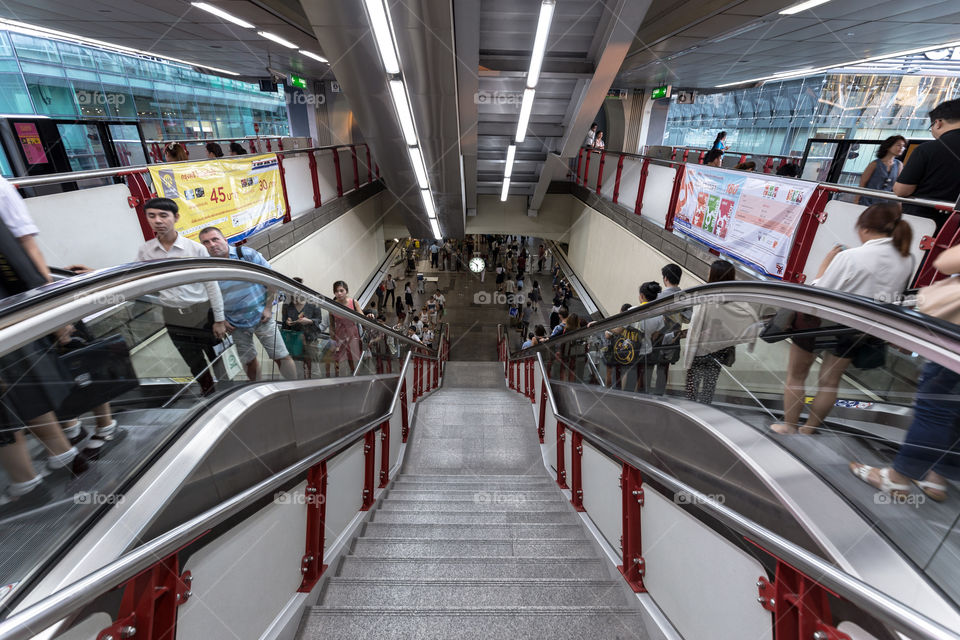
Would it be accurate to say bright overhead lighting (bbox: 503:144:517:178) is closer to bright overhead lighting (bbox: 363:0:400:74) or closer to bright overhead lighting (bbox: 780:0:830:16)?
bright overhead lighting (bbox: 363:0:400:74)

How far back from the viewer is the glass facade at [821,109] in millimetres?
13125

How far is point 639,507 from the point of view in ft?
7.12

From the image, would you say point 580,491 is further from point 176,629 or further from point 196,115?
point 196,115

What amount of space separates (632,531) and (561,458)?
170cm

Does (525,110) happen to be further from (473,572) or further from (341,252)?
(473,572)

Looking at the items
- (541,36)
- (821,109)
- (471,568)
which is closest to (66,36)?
(541,36)

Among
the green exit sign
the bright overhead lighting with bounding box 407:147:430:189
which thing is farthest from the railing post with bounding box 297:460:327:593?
the green exit sign

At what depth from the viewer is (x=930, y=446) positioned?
110cm

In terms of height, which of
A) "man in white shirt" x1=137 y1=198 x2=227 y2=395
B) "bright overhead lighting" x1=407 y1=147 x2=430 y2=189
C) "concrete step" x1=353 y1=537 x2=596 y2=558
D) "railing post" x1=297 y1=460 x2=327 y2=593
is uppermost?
"bright overhead lighting" x1=407 y1=147 x2=430 y2=189

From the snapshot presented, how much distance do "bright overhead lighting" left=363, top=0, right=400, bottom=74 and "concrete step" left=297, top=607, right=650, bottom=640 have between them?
420cm

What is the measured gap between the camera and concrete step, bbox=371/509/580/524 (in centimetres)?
307

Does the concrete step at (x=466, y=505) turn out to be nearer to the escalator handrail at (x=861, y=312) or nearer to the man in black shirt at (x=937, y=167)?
the escalator handrail at (x=861, y=312)

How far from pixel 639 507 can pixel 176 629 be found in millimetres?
1992

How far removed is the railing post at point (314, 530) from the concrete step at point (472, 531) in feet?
2.39
